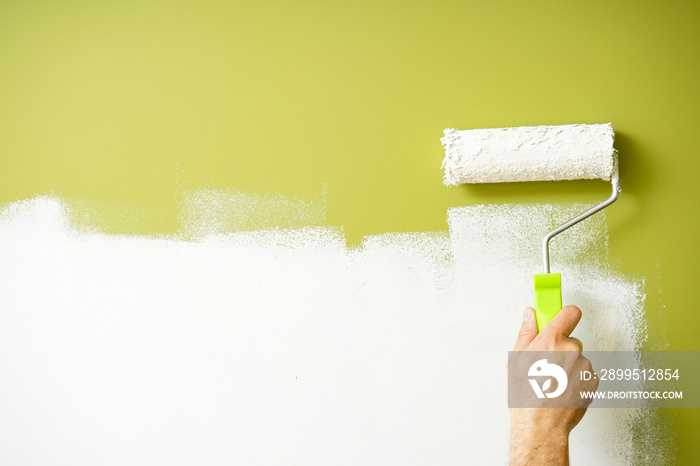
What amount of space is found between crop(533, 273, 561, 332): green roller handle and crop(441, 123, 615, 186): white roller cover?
18 centimetres

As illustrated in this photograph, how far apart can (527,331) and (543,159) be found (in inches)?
11.5

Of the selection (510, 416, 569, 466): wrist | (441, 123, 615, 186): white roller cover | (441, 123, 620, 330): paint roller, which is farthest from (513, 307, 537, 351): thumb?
(441, 123, 615, 186): white roller cover

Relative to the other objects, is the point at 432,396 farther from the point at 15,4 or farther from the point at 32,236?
the point at 15,4

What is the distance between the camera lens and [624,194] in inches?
37.3

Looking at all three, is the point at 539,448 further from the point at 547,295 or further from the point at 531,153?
the point at 531,153

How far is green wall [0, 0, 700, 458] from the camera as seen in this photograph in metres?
0.94

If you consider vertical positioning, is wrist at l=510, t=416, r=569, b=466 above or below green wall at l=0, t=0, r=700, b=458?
below

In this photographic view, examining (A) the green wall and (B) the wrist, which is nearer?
(B) the wrist

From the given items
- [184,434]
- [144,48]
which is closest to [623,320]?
[184,434]

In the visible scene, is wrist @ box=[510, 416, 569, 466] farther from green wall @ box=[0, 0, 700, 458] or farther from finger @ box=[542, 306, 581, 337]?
green wall @ box=[0, 0, 700, 458]

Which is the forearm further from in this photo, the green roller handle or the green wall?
the green wall

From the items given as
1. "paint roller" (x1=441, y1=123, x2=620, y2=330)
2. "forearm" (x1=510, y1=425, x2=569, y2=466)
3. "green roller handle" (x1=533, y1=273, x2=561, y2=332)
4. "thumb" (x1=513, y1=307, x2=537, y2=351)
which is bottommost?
"forearm" (x1=510, y1=425, x2=569, y2=466)

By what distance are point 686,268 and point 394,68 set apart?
2.10 ft

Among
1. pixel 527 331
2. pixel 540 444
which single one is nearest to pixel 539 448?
pixel 540 444
